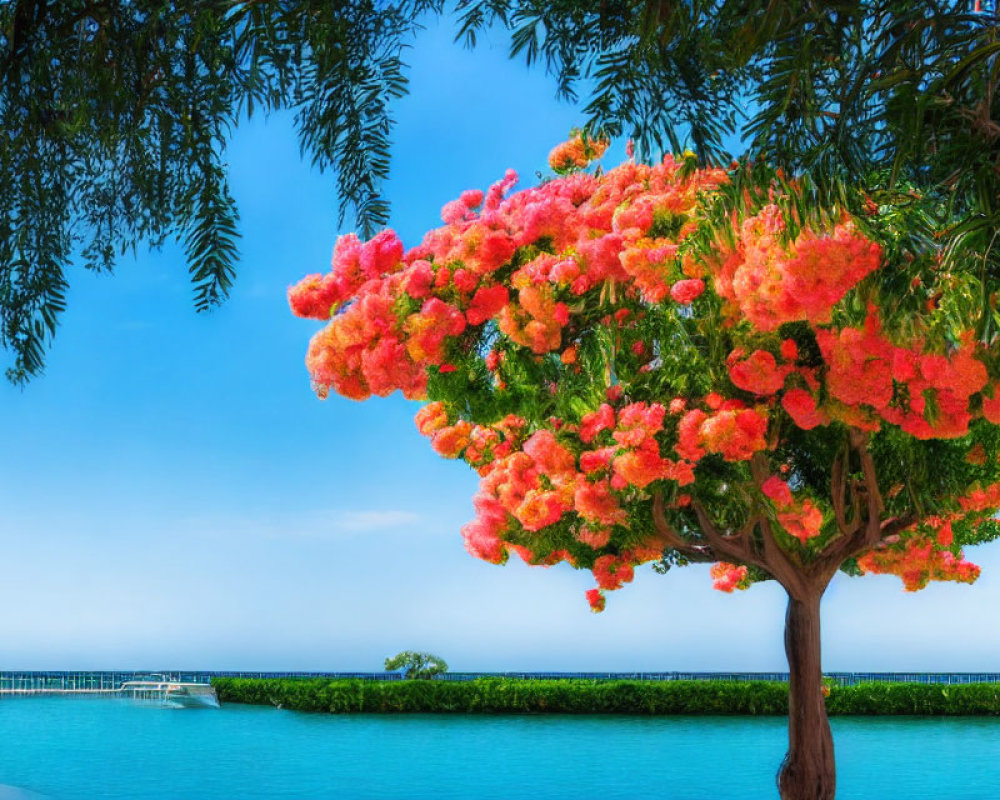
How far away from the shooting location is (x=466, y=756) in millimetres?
15227

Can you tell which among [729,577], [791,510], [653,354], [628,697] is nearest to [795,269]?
[653,354]

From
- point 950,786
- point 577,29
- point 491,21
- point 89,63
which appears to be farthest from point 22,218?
point 950,786

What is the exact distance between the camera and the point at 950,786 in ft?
42.1

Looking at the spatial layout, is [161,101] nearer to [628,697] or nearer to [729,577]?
[729,577]

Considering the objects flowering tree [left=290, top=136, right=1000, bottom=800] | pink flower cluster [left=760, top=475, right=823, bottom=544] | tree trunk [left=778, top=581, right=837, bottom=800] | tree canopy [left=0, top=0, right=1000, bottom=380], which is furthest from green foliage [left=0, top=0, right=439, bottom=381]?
tree trunk [left=778, top=581, right=837, bottom=800]

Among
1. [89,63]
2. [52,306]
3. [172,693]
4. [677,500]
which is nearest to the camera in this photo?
[89,63]

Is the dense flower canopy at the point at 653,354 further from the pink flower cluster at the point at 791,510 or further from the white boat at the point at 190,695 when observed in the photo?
the white boat at the point at 190,695

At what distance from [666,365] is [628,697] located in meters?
14.9

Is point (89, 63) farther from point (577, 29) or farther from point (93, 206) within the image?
point (577, 29)

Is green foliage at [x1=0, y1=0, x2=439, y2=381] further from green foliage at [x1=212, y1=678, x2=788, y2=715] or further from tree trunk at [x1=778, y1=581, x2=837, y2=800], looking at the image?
green foliage at [x1=212, y1=678, x2=788, y2=715]

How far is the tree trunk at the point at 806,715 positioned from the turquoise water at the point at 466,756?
184 centimetres

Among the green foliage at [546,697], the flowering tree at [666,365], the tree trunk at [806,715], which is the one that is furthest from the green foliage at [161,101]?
the green foliage at [546,697]

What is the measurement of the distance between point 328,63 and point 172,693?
23.8 meters

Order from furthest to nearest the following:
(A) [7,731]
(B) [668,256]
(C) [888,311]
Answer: (A) [7,731] < (B) [668,256] < (C) [888,311]
